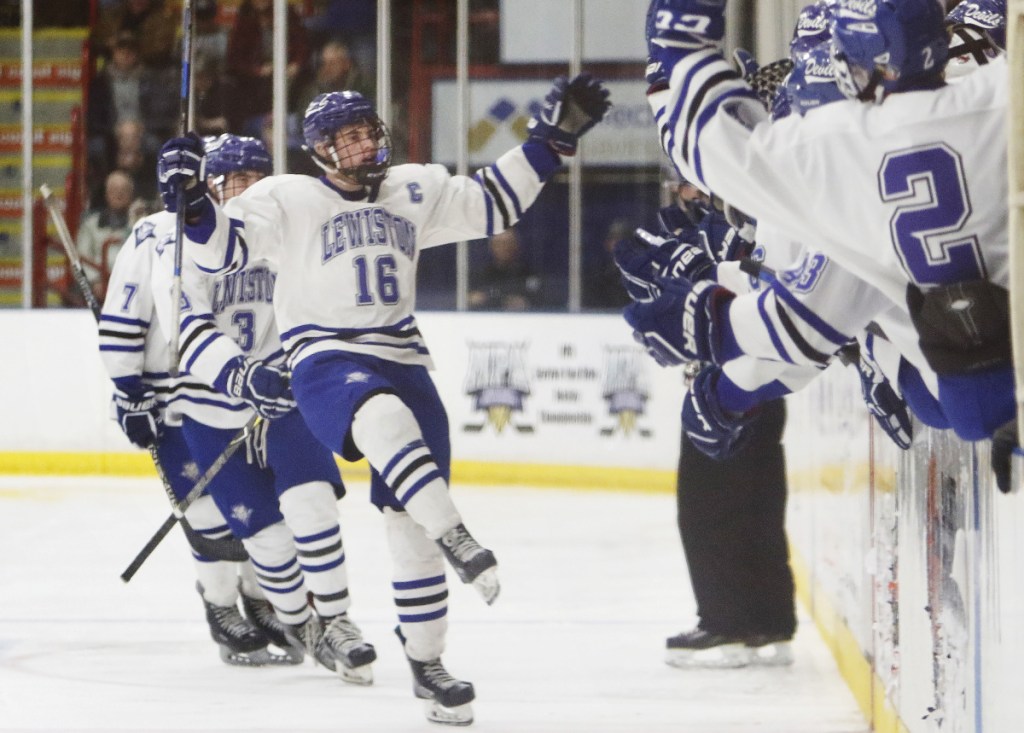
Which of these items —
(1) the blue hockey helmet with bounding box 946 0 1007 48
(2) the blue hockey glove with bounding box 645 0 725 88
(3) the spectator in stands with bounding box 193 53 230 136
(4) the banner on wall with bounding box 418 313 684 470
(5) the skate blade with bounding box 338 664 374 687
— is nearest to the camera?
(2) the blue hockey glove with bounding box 645 0 725 88

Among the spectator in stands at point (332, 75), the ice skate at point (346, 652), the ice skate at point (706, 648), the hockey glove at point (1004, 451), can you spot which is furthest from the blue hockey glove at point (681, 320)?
the spectator in stands at point (332, 75)

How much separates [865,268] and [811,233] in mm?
77

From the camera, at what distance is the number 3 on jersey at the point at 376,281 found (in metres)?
3.05

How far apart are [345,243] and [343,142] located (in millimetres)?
206

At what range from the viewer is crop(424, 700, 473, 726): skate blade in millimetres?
2979

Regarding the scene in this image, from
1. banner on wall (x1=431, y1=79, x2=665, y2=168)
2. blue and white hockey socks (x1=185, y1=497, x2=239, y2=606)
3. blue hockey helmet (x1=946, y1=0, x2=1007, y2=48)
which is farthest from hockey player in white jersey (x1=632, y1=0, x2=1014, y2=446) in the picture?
banner on wall (x1=431, y1=79, x2=665, y2=168)

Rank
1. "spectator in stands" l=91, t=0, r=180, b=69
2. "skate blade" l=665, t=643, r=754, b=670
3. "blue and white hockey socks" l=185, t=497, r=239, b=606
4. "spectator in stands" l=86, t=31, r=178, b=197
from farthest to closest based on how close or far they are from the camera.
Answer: "spectator in stands" l=91, t=0, r=180, b=69, "spectator in stands" l=86, t=31, r=178, b=197, "blue and white hockey socks" l=185, t=497, r=239, b=606, "skate blade" l=665, t=643, r=754, b=670

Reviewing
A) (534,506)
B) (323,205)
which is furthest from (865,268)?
(534,506)

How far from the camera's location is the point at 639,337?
7.39ft

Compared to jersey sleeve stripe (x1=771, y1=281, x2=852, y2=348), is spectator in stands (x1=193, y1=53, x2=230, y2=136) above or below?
above

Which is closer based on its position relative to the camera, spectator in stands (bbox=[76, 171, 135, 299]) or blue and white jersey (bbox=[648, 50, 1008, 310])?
blue and white jersey (bbox=[648, 50, 1008, 310])

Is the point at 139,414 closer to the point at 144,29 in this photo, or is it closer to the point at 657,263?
the point at 657,263

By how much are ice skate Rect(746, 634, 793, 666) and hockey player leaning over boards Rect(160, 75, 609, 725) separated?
799 millimetres

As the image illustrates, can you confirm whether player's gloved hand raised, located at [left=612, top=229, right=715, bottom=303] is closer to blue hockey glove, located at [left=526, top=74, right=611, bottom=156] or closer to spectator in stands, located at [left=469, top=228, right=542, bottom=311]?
blue hockey glove, located at [left=526, top=74, right=611, bottom=156]
